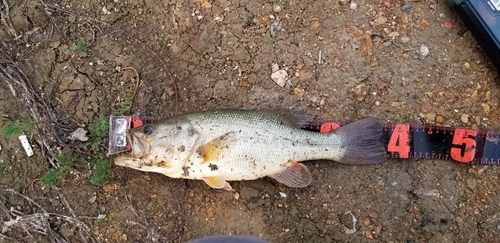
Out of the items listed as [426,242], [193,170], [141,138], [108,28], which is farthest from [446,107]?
[108,28]

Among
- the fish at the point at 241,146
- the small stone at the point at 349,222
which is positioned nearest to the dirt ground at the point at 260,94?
the small stone at the point at 349,222

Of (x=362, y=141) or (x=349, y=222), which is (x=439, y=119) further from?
(x=349, y=222)

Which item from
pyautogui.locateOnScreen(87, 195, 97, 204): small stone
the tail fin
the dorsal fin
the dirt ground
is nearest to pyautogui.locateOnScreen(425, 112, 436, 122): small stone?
the dirt ground

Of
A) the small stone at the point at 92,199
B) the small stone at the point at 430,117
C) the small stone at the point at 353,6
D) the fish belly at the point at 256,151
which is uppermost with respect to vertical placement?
the small stone at the point at 353,6

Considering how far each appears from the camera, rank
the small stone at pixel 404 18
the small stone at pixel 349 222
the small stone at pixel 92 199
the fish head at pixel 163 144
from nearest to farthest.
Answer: the fish head at pixel 163 144, the small stone at pixel 349 222, the small stone at pixel 92 199, the small stone at pixel 404 18

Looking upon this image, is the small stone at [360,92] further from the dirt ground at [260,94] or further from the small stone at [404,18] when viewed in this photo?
the small stone at [404,18]

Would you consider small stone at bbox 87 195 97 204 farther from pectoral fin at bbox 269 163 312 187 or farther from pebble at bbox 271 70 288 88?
pebble at bbox 271 70 288 88
